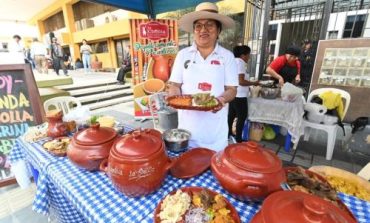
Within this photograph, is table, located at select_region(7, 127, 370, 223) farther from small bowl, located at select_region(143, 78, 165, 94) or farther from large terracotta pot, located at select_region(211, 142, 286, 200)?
small bowl, located at select_region(143, 78, 165, 94)

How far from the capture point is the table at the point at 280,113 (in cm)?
265

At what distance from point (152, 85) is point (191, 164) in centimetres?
323

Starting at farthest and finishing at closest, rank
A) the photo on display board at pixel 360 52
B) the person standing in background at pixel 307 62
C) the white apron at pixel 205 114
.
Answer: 1. the person standing in background at pixel 307 62
2. the photo on display board at pixel 360 52
3. the white apron at pixel 205 114

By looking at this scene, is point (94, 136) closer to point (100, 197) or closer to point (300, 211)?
point (100, 197)

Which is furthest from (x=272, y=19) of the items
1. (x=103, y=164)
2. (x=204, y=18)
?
(x=103, y=164)

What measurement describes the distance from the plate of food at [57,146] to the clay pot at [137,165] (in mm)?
606

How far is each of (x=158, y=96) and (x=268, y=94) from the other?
1.85 m

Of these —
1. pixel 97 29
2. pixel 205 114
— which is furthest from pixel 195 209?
pixel 97 29

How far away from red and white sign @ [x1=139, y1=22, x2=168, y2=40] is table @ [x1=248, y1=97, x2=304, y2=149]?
2.24 m

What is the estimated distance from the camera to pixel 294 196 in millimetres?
609

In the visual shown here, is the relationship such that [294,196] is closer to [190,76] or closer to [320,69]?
[190,76]

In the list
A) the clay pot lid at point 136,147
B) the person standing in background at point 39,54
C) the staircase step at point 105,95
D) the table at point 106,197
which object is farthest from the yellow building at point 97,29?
the clay pot lid at point 136,147

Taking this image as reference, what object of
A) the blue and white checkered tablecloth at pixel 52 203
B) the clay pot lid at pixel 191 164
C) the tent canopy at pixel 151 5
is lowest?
the blue and white checkered tablecloth at pixel 52 203

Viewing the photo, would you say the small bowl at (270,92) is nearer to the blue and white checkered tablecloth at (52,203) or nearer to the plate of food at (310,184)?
the plate of food at (310,184)
